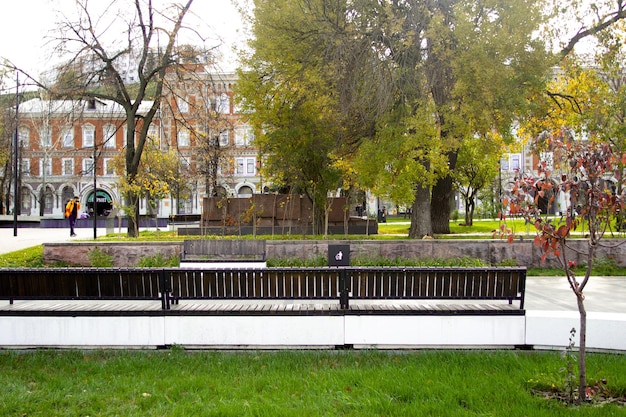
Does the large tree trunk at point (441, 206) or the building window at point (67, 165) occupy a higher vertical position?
the building window at point (67, 165)

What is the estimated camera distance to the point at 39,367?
17.6 feet

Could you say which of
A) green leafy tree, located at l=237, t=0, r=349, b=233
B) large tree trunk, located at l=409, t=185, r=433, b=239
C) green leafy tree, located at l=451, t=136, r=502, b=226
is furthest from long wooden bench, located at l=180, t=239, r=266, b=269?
green leafy tree, located at l=451, t=136, r=502, b=226

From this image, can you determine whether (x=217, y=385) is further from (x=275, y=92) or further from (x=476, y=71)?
(x=275, y=92)

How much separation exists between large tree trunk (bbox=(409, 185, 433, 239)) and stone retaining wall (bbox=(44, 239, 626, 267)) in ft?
8.11

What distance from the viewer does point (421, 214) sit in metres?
16.3

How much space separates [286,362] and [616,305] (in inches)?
225

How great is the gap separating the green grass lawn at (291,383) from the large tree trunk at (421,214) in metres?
10.5

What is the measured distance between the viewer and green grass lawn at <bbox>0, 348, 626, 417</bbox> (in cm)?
417

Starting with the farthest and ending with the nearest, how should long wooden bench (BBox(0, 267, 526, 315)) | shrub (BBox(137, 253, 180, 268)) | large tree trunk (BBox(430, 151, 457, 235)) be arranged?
large tree trunk (BBox(430, 151, 457, 235)) → shrub (BBox(137, 253, 180, 268)) → long wooden bench (BBox(0, 267, 526, 315))

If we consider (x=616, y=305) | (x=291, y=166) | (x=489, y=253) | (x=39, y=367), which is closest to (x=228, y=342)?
(x=39, y=367)

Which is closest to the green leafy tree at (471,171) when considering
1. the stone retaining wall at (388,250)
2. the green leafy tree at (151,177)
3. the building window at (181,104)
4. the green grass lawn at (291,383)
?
the stone retaining wall at (388,250)

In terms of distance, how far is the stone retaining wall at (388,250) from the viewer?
13.5 metres

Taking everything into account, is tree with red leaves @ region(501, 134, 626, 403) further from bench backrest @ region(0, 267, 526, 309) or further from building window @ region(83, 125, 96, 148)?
building window @ region(83, 125, 96, 148)

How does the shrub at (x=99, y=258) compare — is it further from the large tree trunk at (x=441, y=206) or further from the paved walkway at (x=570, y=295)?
the large tree trunk at (x=441, y=206)
